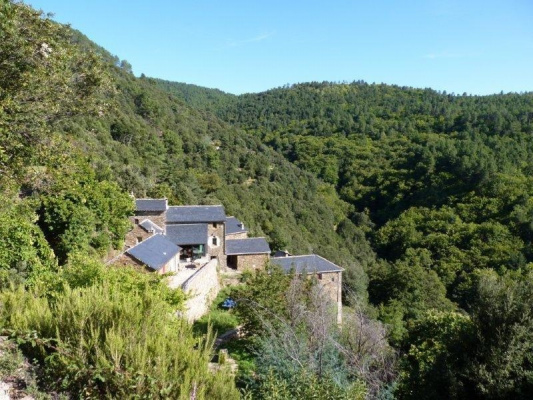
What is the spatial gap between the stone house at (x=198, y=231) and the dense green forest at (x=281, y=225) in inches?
230

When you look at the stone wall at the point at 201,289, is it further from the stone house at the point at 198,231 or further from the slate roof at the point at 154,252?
the stone house at the point at 198,231

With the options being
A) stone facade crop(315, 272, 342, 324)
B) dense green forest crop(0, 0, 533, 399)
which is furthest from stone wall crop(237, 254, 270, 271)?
dense green forest crop(0, 0, 533, 399)

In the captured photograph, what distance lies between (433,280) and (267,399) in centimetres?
3902

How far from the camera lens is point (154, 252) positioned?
1930 cm

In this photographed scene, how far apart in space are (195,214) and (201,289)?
1118 cm

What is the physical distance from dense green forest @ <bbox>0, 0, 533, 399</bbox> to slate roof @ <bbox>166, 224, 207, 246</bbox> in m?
5.88

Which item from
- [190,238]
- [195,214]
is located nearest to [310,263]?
[190,238]

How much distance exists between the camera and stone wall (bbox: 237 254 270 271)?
91.0ft

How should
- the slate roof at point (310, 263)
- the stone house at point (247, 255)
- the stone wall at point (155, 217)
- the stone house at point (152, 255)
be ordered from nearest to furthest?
1. the stone house at point (152, 255)
2. the stone wall at point (155, 217)
3. the slate roof at point (310, 263)
4. the stone house at point (247, 255)

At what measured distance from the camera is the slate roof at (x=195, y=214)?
2753 cm

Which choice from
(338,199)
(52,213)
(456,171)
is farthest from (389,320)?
(338,199)

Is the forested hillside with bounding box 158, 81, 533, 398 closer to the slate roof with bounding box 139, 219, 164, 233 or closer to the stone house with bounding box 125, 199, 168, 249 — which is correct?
the slate roof with bounding box 139, 219, 164, 233

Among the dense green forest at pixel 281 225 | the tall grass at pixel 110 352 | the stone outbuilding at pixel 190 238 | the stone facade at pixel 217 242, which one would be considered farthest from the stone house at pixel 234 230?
the tall grass at pixel 110 352

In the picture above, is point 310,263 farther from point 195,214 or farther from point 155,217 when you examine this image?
point 155,217
